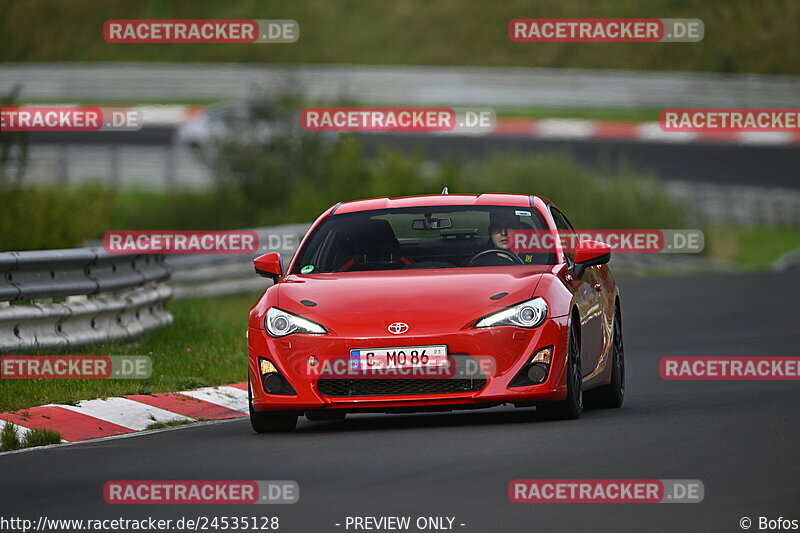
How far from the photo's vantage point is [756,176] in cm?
4231

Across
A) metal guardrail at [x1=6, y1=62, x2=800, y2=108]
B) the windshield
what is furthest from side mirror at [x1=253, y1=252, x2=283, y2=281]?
metal guardrail at [x1=6, y1=62, x2=800, y2=108]

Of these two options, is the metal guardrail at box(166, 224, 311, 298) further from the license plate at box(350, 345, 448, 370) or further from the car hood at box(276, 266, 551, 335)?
the license plate at box(350, 345, 448, 370)

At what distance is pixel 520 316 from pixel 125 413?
282 cm

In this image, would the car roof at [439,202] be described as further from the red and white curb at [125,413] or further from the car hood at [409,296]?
the red and white curb at [125,413]

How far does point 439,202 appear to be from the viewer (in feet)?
40.4

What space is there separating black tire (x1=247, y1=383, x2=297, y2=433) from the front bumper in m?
0.24

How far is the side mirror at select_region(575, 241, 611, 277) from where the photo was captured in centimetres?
1175

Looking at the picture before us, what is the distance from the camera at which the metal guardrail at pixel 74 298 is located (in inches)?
552

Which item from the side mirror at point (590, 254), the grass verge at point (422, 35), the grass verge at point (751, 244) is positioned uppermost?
the grass verge at point (422, 35)

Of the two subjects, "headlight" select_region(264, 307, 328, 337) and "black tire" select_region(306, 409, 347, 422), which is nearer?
"headlight" select_region(264, 307, 328, 337)

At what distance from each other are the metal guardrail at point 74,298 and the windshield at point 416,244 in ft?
9.46

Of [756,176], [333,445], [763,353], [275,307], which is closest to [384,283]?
[275,307]

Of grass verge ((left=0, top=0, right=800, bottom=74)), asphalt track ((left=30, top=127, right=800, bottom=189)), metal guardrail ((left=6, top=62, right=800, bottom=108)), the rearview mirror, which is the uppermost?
grass verge ((left=0, top=0, right=800, bottom=74))

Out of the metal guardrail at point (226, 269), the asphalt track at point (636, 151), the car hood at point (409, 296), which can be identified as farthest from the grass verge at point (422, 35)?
the car hood at point (409, 296)
